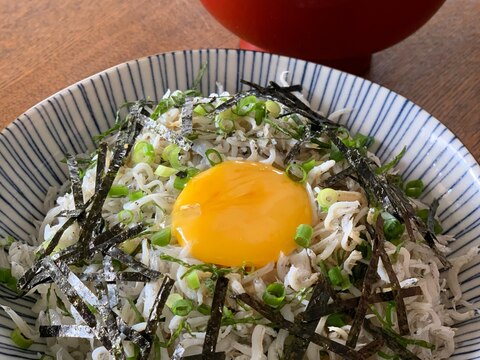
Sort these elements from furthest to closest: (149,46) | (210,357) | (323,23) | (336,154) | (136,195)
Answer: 1. (149,46)
2. (323,23)
3. (336,154)
4. (136,195)
5. (210,357)

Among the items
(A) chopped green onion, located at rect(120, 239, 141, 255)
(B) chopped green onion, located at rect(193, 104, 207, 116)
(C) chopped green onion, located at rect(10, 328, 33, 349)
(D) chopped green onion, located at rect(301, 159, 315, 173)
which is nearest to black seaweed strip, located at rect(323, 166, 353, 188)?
(D) chopped green onion, located at rect(301, 159, 315, 173)

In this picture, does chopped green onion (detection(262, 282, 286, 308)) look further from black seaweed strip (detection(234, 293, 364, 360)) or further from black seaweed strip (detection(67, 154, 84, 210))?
black seaweed strip (detection(67, 154, 84, 210))

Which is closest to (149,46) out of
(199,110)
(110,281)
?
(199,110)

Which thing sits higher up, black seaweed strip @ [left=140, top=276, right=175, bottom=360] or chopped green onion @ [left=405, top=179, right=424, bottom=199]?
chopped green onion @ [left=405, top=179, right=424, bottom=199]

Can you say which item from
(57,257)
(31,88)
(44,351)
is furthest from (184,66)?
(44,351)

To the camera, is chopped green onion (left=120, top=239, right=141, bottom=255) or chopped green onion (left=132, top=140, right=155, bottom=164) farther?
chopped green onion (left=132, top=140, right=155, bottom=164)

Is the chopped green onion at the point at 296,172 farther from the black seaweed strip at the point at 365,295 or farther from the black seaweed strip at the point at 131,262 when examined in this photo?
the black seaweed strip at the point at 131,262

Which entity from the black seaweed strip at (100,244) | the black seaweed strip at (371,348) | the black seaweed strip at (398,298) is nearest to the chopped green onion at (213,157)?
the black seaweed strip at (100,244)

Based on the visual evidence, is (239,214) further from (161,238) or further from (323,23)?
(323,23)
